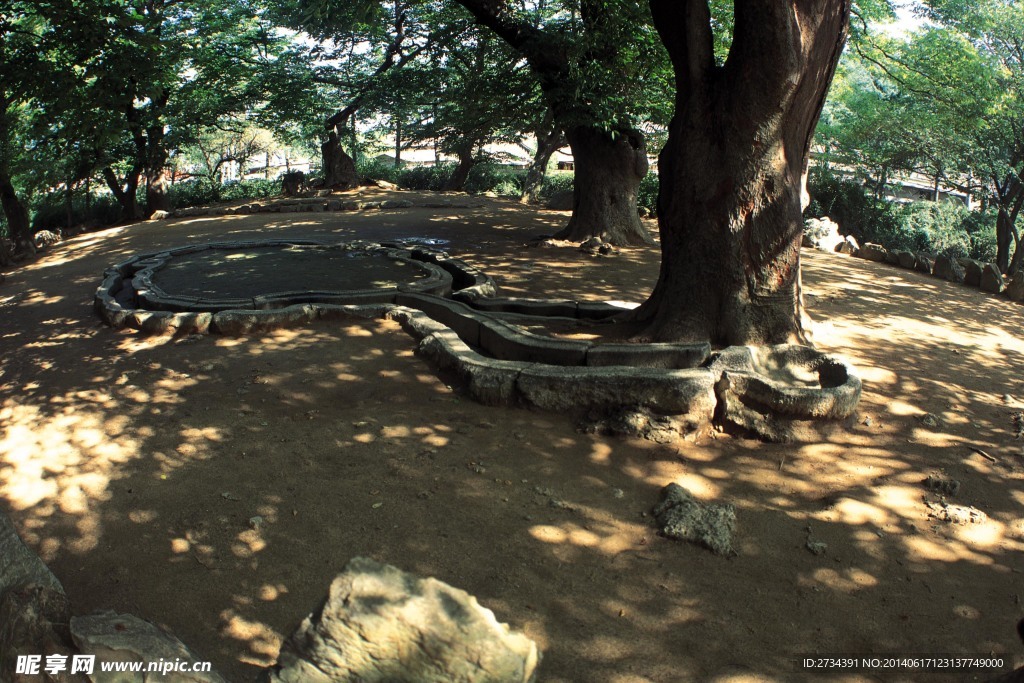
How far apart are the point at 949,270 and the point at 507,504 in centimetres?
1011

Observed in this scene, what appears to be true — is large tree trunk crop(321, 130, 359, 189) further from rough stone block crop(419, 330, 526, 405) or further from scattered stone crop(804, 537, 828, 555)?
scattered stone crop(804, 537, 828, 555)

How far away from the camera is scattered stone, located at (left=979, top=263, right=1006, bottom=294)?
10.3 metres

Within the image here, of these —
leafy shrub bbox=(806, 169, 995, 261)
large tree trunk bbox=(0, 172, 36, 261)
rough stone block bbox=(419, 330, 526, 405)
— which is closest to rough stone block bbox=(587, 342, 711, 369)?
rough stone block bbox=(419, 330, 526, 405)

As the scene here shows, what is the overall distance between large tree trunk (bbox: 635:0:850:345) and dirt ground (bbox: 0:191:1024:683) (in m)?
1.23

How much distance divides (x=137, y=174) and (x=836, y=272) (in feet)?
60.8

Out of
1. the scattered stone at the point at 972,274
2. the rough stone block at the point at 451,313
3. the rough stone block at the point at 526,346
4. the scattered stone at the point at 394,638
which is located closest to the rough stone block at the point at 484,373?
the rough stone block at the point at 526,346

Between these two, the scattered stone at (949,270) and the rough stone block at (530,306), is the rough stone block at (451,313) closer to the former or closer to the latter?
the rough stone block at (530,306)

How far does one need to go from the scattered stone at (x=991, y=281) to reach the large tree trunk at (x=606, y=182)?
198 inches

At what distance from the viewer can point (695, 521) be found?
3947 millimetres

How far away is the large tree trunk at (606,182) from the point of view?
11.7 metres

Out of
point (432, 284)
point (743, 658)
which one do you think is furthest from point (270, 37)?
point (743, 658)

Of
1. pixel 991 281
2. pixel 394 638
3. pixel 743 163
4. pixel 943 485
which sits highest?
pixel 743 163

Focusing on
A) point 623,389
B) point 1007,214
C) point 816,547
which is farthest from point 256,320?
point 1007,214

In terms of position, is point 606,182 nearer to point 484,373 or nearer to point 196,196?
point 484,373
